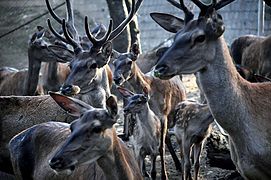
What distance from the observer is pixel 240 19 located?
16203mm

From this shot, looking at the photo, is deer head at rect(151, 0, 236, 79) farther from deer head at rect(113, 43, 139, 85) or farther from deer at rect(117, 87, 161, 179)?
deer head at rect(113, 43, 139, 85)

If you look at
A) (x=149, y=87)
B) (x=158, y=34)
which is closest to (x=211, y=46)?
(x=149, y=87)

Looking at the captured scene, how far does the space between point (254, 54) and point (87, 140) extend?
5.46m

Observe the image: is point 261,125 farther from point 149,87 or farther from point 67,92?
point 149,87

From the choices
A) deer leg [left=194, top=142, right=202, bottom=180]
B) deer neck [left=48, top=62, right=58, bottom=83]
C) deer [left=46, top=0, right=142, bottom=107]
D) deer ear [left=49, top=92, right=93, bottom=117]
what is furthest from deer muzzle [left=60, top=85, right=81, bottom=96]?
deer neck [left=48, top=62, right=58, bottom=83]

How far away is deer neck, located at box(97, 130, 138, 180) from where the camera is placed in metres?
4.69

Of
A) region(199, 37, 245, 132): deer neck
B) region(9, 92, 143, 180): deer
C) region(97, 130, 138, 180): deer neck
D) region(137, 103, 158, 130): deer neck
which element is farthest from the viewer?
region(137, 103, 158, 130): deer neck

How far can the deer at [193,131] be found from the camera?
6.91 m

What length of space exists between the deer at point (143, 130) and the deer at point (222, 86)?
2.09m

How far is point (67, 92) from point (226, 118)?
2.39m

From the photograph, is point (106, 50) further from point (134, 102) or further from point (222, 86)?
point (222, 86)

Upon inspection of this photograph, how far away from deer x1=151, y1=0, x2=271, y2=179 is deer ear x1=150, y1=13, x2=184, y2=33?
1.54ft

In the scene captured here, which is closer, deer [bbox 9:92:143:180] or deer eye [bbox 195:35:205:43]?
deer [bbox 9:92:143:180]

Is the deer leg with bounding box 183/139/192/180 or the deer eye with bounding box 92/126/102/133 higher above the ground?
the deer eye with bounding box 92/126/102/133
